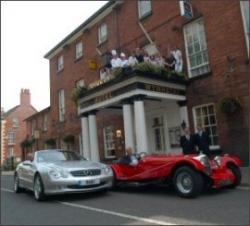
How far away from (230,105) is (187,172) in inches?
235

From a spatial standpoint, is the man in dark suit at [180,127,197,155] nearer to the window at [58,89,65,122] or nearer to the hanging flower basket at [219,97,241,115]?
the hanging flower basket at [219,97,241,115]

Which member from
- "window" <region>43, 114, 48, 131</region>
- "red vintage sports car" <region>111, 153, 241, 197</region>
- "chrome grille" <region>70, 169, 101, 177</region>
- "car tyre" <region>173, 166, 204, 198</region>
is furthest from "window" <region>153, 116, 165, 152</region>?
"window" <region>43, 114, 48, 131</region>

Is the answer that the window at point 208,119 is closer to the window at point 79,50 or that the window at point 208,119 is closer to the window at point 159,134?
the window at point 159,134

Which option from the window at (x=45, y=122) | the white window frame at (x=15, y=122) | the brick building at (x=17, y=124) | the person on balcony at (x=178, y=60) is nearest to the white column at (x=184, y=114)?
the person on balcony at (x=178, y=60)

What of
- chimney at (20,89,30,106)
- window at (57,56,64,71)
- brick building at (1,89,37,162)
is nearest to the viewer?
window at (57,56,64,71)

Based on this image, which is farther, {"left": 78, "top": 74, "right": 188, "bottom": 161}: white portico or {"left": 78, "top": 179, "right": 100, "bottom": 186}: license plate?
{"left": 78, "top": 74, "right": 188, "bottom": 161}: white portico

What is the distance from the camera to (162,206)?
7734 millimetres

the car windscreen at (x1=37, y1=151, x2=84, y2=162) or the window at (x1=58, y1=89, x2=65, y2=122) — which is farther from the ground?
the window at (x1=58, y1=89, x2=65, y2=122)

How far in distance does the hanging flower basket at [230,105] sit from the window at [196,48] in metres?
2.07

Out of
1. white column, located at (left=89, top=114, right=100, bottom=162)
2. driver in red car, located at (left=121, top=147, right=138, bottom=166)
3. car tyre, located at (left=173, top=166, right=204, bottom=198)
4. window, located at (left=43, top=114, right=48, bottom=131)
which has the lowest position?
car tyre, located at (left=173, top=166, right=204, bottom=198)

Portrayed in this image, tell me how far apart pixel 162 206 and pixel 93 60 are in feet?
51.4

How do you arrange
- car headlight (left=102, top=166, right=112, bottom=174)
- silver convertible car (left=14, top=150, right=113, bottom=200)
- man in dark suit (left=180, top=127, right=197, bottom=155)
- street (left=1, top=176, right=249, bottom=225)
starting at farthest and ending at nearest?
1. man in dark suit (left=180, top=127, right=197, bottom=155)
2. car headlight (left=102, top=166, right=112, bottom=174)
3. silver convertible car (left=14, top=150, right=113, bottom=200)
4. street (left=1, top=176, right=249, bottom=225)

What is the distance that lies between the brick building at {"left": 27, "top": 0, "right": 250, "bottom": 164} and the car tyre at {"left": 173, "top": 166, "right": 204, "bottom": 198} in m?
5.00

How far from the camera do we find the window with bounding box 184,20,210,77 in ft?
51.9
